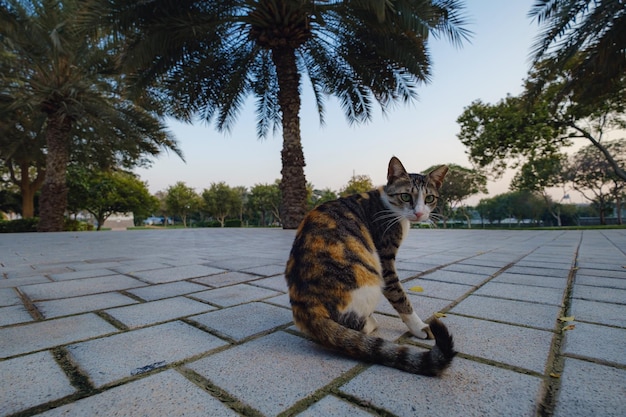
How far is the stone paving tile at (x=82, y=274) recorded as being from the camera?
3.03m

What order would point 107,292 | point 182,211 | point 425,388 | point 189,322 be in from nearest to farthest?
point 425,388
point 189,322
point 107,292
point 182,211

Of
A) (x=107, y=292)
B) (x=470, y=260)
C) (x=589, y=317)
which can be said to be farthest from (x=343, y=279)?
(x=470, y=260)

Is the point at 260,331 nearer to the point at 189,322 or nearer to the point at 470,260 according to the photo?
the point at 189,322

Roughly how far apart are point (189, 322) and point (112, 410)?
0.85m

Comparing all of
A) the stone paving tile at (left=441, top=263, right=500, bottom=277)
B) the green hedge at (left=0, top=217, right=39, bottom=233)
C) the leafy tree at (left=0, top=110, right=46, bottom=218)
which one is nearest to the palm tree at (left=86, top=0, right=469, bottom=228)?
the stone paving tile at (left=441, top=263, right=500, bottom=277)

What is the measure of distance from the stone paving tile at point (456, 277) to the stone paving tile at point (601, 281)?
0.79 m

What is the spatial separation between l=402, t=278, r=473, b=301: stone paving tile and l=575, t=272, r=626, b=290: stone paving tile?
1.12m

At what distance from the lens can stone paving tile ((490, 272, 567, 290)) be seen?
2.67 m

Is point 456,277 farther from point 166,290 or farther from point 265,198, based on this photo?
point 265,198

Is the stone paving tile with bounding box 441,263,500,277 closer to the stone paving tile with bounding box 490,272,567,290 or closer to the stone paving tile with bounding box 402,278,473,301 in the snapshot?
the stone paving tile with bounding box 490,272,567,290

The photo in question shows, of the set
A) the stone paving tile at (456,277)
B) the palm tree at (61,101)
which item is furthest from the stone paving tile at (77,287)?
the palm tree at (61,101)

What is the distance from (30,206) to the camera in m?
18.1

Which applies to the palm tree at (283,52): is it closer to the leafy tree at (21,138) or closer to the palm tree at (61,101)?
the palm tree at (61,101)

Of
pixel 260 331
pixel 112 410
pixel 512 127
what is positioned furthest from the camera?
pixel 512 127
